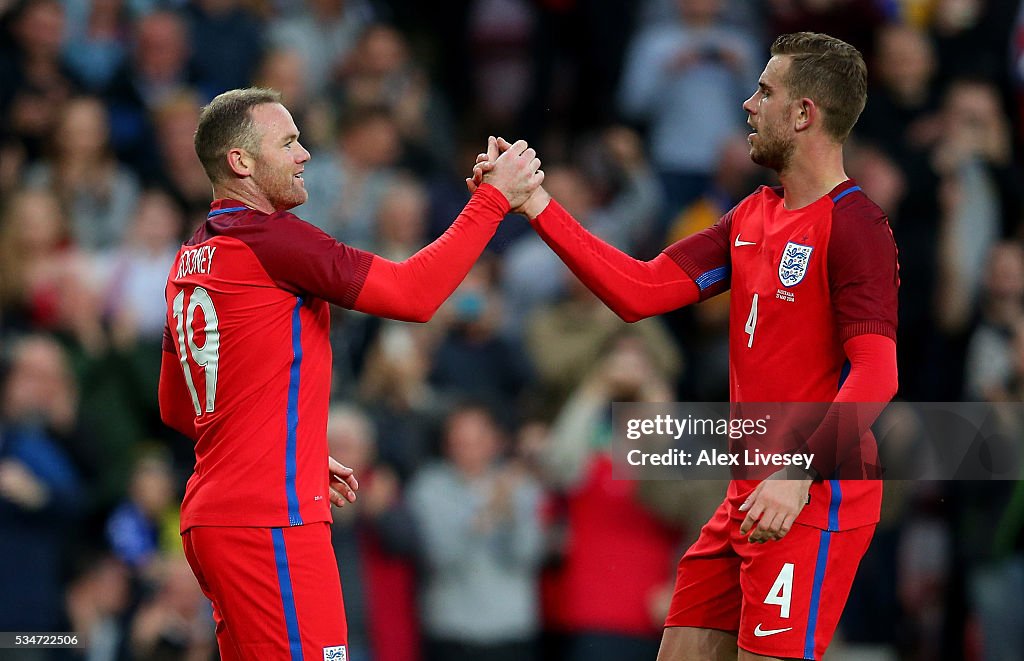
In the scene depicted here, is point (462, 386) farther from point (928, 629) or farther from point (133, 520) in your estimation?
point (928, 629)

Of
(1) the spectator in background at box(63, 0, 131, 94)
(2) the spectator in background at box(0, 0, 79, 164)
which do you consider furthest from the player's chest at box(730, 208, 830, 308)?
(1) the spectator in background at box(63, 0, 131, 94)

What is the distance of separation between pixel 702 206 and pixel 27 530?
4565mm

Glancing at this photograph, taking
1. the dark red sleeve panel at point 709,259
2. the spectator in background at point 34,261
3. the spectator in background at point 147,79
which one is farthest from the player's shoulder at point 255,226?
the spectator in background at point 147,79

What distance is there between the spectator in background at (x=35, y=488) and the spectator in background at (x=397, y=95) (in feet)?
10.4

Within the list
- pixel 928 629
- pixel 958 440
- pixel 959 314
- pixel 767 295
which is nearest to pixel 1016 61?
pixel 959 314

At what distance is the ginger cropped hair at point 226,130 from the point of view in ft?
16.7

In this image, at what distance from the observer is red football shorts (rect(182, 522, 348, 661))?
488 centimetres

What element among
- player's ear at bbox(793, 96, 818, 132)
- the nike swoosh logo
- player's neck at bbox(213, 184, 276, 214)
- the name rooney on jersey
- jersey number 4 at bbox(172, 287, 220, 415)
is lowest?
the nike swoosh logo

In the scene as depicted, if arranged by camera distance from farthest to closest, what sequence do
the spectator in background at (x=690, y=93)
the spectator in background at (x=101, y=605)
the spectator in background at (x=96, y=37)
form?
the spectator in background at (x=96, y=37) → the spectator in background at (x=690, y=93) → the spectator in background at (x=101, y=605)

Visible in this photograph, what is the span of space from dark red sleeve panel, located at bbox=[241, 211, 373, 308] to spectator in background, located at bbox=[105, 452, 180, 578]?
3.71 m

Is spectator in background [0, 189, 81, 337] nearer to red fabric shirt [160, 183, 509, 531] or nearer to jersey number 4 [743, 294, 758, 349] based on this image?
red fabric shirt [160, 183, 509, 531]

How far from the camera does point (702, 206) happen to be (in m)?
10.0

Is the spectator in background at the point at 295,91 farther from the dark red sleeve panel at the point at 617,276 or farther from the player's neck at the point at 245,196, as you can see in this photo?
the player's neck at the point at 245,196

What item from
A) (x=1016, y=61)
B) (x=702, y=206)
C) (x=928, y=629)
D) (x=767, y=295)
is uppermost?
(x=1016, y=61)
